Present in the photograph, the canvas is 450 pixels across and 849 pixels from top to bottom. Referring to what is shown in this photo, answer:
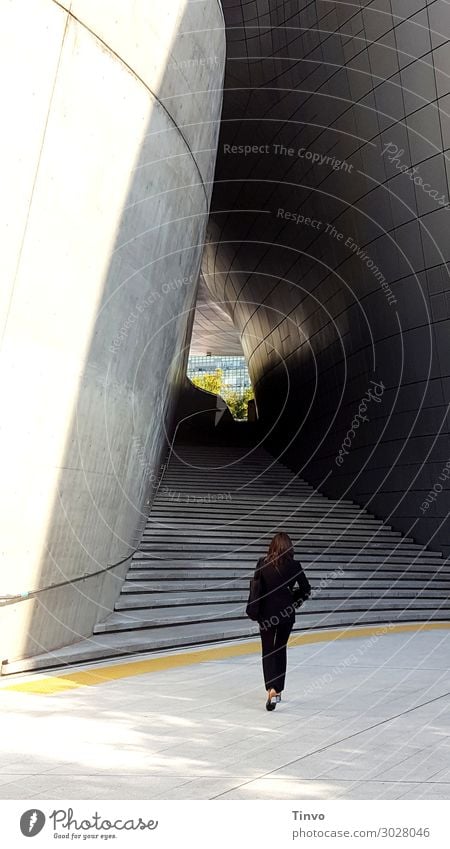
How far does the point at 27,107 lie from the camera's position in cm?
686

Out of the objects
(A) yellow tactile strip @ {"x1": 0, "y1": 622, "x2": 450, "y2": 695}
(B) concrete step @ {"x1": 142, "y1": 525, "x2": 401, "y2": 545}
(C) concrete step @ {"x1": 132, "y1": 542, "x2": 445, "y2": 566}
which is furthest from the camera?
(B) concrete step @ {"x1": 142, "y1": 525, "x2": 401, "y2": 545}

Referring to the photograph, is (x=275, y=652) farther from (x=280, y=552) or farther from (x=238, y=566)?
(x=238, y=566)

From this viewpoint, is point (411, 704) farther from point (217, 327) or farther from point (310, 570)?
point (217, 327)

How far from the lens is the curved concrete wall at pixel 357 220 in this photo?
16.8 metres

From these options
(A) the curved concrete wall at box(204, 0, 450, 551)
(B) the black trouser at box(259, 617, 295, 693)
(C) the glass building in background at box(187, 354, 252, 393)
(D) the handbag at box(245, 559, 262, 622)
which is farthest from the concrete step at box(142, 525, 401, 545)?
(C) the glass building in background at box(187, 354, 252, 393)

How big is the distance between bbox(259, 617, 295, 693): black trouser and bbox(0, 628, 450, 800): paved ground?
0.79 ft

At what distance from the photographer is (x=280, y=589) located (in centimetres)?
650

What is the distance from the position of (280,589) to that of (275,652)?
0.51m

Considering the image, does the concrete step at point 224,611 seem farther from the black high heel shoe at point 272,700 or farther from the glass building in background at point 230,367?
the glass building in background at point 230,367

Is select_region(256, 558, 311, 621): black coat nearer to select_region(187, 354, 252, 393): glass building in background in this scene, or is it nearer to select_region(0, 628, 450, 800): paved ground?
select_region(0, 628, 450, 800): paved ground

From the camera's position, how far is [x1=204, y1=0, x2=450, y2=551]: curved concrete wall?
16.8m

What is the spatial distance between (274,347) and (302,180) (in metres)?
8.00

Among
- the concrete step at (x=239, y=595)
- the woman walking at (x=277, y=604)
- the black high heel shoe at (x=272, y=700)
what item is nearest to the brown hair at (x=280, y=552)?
the woman walking at (x=277, y=604)
